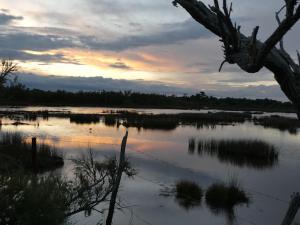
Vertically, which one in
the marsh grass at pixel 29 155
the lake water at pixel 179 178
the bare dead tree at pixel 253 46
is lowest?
the lake water at pixel 179 178

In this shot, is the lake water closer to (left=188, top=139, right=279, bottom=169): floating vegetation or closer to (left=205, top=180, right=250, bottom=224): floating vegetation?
Answer: (left=205, top=180, right=250, bottom=224): floating vegetation

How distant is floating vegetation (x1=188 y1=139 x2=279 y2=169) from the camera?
2481cm

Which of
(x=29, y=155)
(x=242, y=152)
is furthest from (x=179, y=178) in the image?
(x=242, y=152)

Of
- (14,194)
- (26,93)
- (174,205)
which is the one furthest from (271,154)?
(26,93)

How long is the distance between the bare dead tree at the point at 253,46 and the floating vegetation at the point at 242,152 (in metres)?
20.3

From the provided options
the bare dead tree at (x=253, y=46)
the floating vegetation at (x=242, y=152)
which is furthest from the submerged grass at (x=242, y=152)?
the bare dead tree at (x=253, y=46)

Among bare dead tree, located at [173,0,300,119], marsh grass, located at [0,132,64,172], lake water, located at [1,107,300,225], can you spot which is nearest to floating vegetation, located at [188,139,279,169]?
lake water, located at [1,107,300,225]

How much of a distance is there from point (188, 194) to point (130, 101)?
112413 mm

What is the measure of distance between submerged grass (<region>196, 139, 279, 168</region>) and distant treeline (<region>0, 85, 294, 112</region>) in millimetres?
80791

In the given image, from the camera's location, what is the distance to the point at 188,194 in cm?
1608

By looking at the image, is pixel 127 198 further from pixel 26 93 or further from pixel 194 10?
pixel 26 93

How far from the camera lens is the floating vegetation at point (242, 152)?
977 inches

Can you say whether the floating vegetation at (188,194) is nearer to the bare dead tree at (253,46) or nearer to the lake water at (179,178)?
the lake water at (179,178)

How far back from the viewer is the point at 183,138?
3688cm
